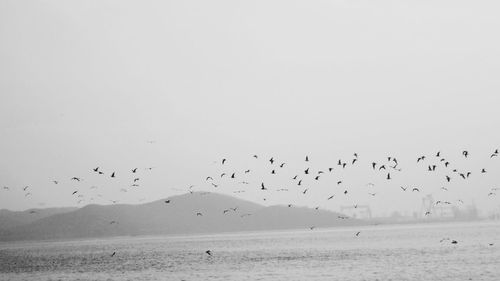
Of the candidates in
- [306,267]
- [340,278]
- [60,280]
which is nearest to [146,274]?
[60,280]

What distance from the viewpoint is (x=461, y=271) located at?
6525 centimetres

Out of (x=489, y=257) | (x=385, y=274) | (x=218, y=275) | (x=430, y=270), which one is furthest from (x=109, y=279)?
(x=489, y=257)

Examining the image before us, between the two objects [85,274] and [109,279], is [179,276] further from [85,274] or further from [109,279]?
[85,274]

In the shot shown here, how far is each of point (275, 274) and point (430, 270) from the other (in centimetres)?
1905

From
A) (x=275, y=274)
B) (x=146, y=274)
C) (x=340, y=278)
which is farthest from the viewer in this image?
(x=146, y=274)

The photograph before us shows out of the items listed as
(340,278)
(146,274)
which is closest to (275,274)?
(340,278)

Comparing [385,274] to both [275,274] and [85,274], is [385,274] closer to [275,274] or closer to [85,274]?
[275,274]

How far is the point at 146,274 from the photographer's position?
77812mm

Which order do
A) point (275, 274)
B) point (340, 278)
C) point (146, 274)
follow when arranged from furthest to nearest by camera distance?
point (146, 274), point (275, 274), point (340, 278)

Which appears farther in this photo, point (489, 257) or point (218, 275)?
point (489, 257)

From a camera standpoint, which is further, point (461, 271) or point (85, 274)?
point (85, 274)

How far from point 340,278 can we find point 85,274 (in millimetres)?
37975

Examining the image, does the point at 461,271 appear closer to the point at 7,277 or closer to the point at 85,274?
the point at 85,274

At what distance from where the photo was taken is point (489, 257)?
271 feet
